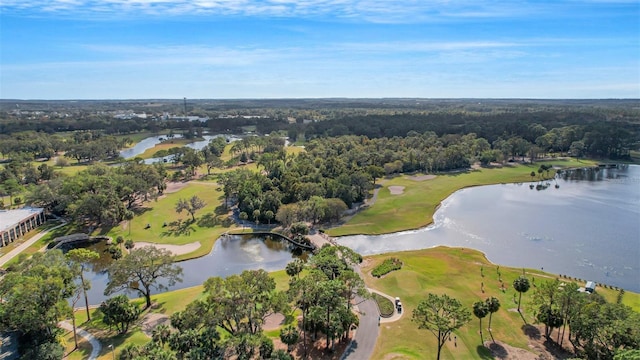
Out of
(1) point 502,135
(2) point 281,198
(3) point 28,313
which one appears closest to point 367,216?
(2) point 281,198

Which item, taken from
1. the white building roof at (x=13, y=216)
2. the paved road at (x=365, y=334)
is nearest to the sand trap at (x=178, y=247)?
the white building roof at (x=13, y=216)

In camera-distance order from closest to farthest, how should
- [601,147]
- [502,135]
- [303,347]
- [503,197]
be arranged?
[303,347], [503,197], [601,147], [502,135]

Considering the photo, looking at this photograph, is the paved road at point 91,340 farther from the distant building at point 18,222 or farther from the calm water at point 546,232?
the calm water at point 546,232

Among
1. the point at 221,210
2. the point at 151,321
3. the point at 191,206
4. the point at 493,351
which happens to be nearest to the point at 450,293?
the point at 493,351

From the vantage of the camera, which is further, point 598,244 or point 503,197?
point 503,197

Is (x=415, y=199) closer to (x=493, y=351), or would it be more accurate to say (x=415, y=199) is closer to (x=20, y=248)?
(x=493, y=351)

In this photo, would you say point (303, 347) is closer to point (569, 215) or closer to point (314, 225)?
point (314, 225)

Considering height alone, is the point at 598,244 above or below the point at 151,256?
below
